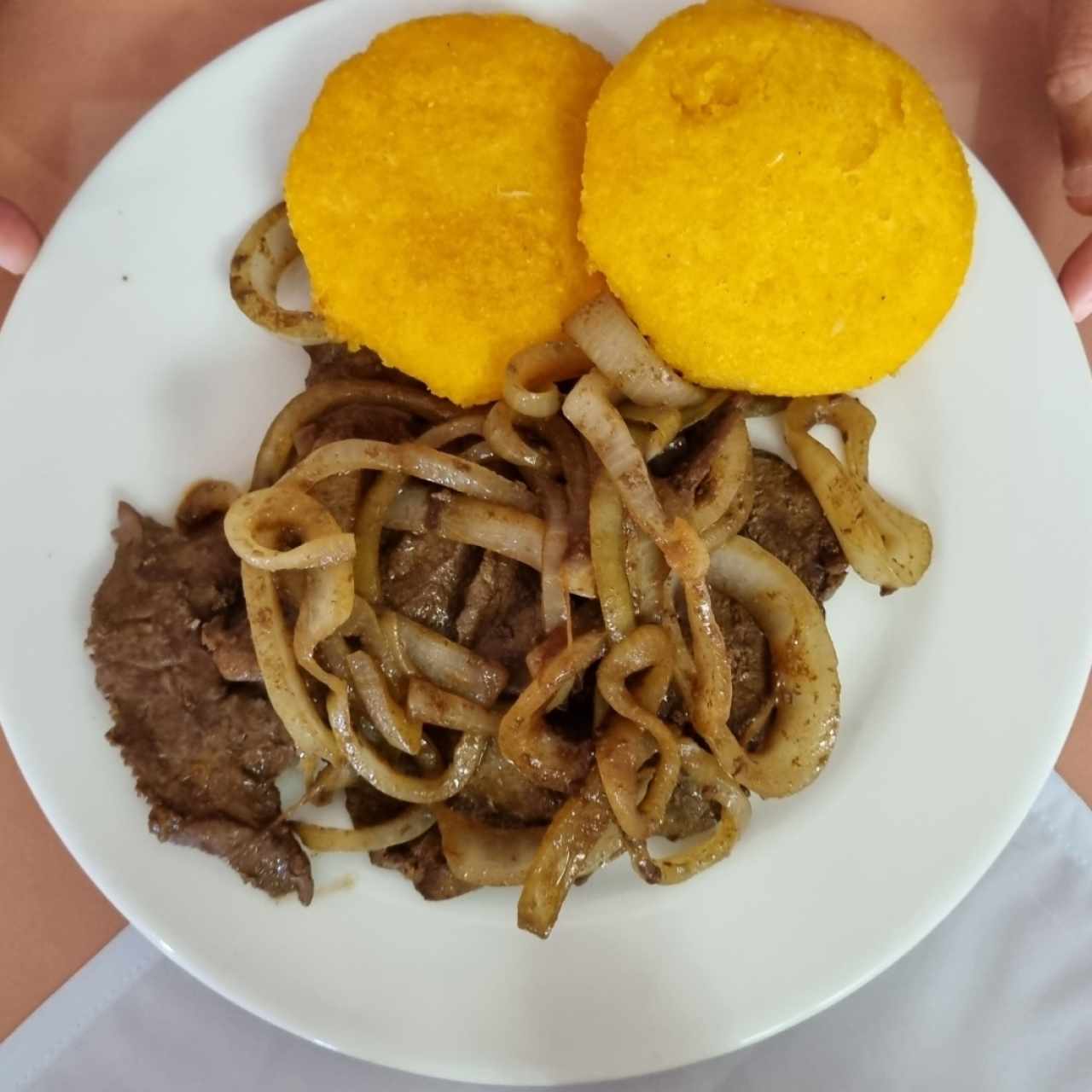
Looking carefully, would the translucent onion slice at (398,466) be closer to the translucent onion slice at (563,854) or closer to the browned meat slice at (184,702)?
the browned meat slice at (184,702)

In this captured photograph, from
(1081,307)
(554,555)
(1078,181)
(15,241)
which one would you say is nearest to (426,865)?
(554,555)

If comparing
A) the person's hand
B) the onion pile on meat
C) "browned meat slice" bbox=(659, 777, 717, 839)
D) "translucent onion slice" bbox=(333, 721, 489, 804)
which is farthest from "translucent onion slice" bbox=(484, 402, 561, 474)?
the person's hand

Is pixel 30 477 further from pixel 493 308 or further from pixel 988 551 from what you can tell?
pixel 988 551

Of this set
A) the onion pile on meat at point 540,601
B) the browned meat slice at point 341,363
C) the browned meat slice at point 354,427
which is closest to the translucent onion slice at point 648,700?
the onion pile on meat at point 540,601

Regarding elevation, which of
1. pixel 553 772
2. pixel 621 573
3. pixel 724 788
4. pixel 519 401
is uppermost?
pixel 519 401

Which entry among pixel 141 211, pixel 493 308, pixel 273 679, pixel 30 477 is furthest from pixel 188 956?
pixel 141 211

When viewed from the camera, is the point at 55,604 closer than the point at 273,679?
No

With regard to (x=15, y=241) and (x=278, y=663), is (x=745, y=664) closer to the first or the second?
(x=278, y=663)
